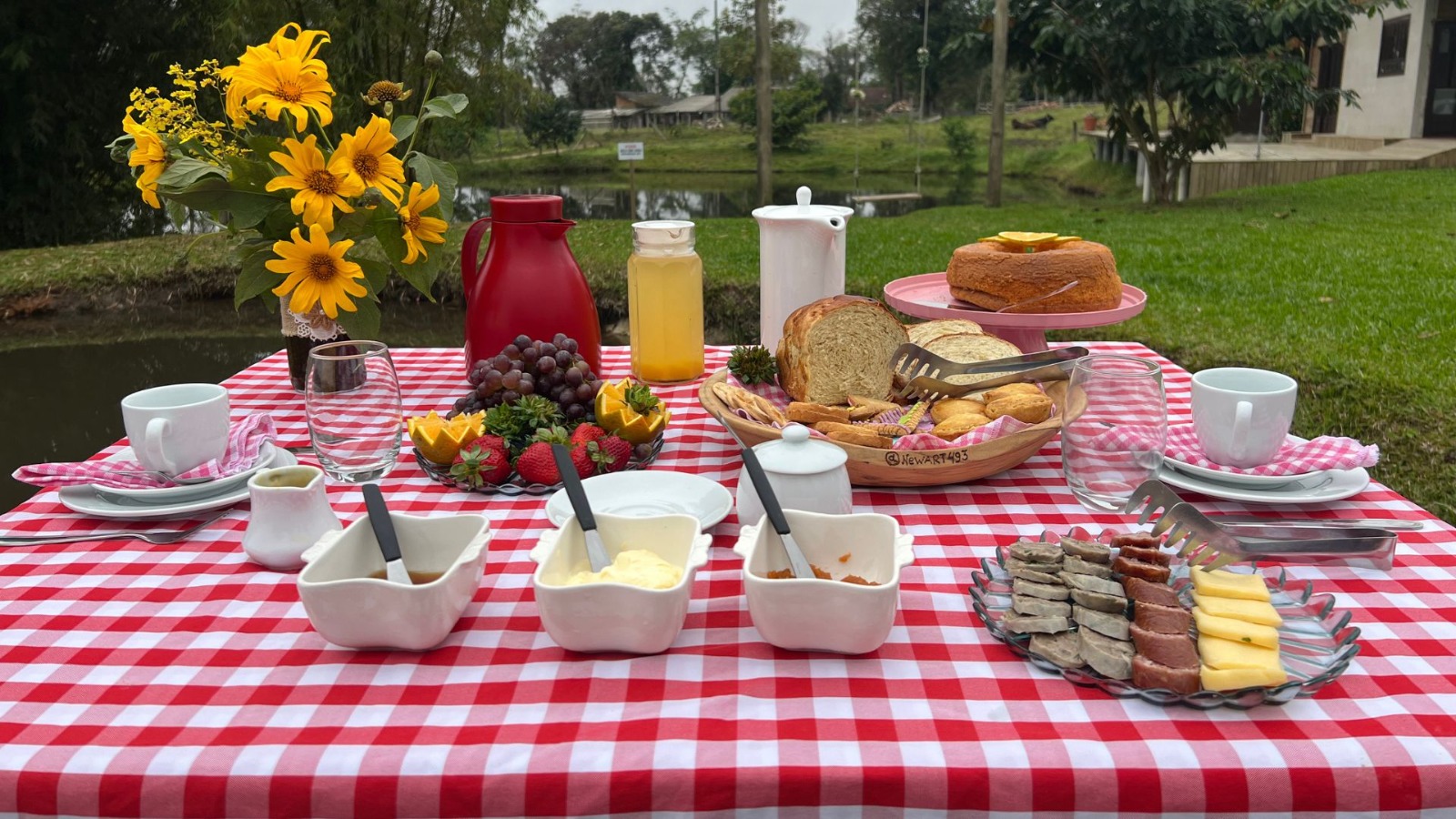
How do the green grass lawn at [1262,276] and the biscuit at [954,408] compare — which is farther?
the green grass lawn at [1262,276]

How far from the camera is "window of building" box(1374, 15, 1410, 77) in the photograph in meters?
15.2

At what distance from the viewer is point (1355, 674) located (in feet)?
2.79

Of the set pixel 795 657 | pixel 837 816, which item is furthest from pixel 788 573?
pixel 837 816

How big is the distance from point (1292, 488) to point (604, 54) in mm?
29703

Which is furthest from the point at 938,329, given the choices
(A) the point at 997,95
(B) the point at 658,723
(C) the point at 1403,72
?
(C) the point at 1403,72

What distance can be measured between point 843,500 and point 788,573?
0.16 meters

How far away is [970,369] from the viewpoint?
1.44 m

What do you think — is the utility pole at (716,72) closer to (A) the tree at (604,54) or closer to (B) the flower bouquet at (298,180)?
(A) the tree at (604,54)

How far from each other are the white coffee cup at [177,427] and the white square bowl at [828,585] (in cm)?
74

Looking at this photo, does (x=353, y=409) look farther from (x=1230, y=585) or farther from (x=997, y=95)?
(x=997, y=95)

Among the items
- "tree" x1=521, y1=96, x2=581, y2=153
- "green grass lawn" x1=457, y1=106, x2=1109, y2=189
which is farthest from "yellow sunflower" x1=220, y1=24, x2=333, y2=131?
"tree" x1=521, y1=96, x2=581, y2=153

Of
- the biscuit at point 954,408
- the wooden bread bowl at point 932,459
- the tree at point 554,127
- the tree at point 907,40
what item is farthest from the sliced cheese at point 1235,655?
the tree at point 907,40

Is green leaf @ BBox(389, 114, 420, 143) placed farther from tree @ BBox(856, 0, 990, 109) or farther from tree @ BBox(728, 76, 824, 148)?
Result: tree @ BBox(856, 0, 990, 109)

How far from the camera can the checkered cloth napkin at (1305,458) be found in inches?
49.1
